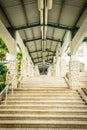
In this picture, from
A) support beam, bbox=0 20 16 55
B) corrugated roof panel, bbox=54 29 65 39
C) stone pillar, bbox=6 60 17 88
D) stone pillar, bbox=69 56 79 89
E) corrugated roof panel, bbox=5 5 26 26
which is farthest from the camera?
corrugated roof panel, bbox=54 29 65 39

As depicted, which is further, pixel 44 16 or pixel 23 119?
pixel 44 16

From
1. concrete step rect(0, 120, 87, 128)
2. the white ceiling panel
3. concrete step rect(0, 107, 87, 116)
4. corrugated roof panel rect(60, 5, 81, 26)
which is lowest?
concrete step rect(0, 120, 87, 128)

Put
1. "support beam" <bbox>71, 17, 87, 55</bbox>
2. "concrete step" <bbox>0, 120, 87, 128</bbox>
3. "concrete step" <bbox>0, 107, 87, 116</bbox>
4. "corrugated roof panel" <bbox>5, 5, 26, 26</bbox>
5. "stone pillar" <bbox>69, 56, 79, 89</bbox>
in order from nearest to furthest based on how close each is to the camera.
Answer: "concrete step" <bbox>0, 120, 87, 128</bbox>, "concrete step" <bbox>0, 107, 87, 116</bbox>, "support beam" <bbox>71, 17, 87, 55</bbox>, "corrugated roof panel" <bbox>5, 5, 26, 26</bbox>, "stone pillar" <bbox>69, 56, 79, 89</bbox>

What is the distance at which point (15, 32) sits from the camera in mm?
10609

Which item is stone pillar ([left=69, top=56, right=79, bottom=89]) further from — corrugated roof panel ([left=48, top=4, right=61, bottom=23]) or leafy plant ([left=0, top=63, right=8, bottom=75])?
leafy plant ([left=0, top=63, right=8, bottom=75])

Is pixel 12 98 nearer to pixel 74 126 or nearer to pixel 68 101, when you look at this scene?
pixel 68 101

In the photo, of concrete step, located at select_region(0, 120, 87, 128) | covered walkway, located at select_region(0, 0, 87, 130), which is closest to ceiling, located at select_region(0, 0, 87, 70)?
covered walkway, located at select_region(0, 0, 87, 130)

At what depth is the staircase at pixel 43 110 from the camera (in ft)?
19.9

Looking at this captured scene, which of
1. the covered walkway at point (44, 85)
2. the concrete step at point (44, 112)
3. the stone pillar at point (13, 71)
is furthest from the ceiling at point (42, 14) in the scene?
the concrete step at point (44, 112)

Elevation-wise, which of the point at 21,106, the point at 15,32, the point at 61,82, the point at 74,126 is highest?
the point at 15,32

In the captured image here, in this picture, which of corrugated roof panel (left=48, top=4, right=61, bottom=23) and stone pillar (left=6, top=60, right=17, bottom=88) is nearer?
corrugated roof panel (left=48, top=4, right=61, bottom=23)

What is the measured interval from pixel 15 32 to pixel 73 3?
4.15m

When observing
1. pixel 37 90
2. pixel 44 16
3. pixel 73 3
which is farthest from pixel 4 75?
pixel 73 3

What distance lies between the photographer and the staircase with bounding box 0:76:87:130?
6.05 m
